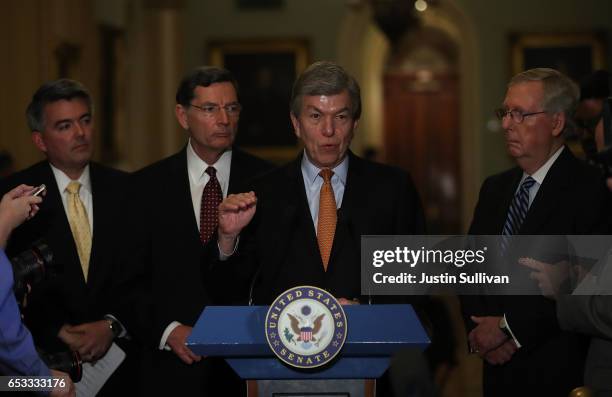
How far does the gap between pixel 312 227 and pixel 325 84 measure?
518 millimetres

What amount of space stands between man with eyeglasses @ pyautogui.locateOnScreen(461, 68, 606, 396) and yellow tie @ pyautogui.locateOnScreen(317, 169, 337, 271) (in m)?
0.72

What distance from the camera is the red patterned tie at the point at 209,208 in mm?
4148

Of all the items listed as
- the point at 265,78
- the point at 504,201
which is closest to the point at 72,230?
the point at 504,201

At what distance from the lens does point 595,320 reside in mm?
3016

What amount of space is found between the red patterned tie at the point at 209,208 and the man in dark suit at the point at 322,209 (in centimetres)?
53

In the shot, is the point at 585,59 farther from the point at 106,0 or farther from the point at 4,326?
the point at 4,326

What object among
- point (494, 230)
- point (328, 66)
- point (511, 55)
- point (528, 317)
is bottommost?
point (528, 317)

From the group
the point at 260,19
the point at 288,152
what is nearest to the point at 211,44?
the point at 260,19

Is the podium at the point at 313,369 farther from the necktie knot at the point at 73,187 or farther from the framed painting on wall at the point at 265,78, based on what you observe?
the framed painting on wall at the point at 265,78

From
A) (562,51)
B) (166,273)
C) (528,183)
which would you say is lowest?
(166,273)

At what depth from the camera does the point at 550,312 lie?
12.3 ft

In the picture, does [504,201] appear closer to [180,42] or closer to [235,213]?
[235,213]

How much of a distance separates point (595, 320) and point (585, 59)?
11732 millimetres

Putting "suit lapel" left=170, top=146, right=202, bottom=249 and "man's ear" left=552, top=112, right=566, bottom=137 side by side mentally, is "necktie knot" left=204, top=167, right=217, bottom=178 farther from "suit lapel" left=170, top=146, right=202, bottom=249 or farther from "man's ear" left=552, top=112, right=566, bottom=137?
"man's ear" left=552, top=112, right=566, bottom=137
